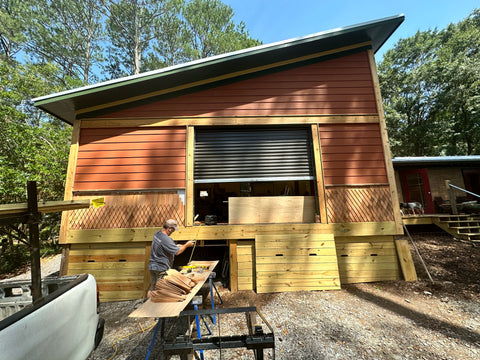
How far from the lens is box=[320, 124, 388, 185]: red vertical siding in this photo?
5297mm

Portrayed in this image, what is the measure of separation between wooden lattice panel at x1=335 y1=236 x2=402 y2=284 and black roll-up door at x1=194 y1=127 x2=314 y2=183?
2.12 m

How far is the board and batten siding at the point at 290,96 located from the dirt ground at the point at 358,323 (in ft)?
15.8

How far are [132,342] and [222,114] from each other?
5.39 metres

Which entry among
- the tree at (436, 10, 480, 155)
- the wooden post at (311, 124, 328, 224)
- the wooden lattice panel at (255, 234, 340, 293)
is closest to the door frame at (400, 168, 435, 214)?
the wooden post at (311, 124, 328, 224)

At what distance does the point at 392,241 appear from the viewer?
506cm

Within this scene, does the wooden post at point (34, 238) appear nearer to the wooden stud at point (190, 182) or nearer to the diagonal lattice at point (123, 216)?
the diagonal lattice at point (123, 216)

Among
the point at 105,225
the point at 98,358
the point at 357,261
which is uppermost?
the point at 105,225

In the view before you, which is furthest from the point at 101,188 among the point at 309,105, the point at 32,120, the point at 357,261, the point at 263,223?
the point at 32,120

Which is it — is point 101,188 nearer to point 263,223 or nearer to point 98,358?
point 98,358

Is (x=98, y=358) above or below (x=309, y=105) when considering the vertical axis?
below

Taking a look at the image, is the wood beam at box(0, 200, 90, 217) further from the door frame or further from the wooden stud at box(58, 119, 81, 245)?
the door frame

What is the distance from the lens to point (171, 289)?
254 centimetres

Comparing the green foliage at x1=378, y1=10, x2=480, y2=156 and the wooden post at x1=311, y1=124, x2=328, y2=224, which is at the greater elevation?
the green foliage at x1=378, y1=10, x2=480, y2=156

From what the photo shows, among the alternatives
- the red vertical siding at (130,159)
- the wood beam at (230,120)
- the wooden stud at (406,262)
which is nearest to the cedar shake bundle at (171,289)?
the red vertical siding at (130,159)
